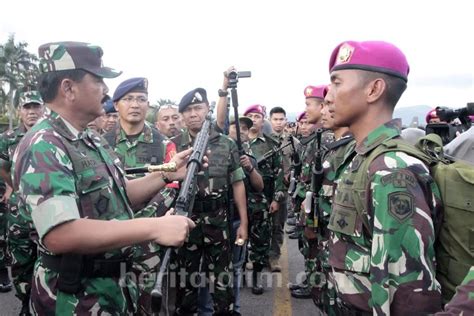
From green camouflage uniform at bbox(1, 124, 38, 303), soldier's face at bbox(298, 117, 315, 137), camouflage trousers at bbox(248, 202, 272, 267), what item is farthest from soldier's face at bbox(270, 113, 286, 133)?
green camouflage uniform at bbox(1, 124, 38, 303)

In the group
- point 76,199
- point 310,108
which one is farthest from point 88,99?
point 310,108

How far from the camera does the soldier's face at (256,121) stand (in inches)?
252

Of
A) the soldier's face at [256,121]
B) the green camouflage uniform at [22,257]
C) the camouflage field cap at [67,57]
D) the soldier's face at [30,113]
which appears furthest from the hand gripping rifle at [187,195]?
the soldier's face at [256,121]

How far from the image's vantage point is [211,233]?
3717 mm

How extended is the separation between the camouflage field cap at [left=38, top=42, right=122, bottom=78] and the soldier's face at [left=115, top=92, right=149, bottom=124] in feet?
5.98

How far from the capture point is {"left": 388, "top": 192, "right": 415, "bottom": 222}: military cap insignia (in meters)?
1.49

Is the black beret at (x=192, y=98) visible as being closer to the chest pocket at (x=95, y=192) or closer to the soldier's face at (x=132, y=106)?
the soldier's face at (x=132, y=106)

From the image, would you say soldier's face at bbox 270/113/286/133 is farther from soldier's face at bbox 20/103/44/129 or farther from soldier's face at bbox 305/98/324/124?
soldier's face at bbox 20/103/44/129

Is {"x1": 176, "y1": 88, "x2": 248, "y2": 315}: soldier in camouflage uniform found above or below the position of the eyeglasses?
below

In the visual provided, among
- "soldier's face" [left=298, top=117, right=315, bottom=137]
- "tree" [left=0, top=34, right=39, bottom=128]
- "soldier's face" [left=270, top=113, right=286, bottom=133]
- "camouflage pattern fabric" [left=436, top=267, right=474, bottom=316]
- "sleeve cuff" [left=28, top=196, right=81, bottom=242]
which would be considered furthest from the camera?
"tree" [left=0, top=34, right=39, bottom=128]

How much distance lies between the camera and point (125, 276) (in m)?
2.12

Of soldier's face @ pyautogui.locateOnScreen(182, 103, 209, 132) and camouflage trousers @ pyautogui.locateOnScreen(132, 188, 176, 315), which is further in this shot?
soldier's face @ pyautogui.locateOnScreen(182, 103, 209, 132)

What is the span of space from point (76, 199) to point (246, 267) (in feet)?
14.3

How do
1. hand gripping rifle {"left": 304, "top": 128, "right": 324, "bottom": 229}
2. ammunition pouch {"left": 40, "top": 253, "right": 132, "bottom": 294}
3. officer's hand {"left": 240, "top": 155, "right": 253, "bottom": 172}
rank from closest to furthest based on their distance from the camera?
ammunition pouch {"left": 40, "top": 253, "right": 132, "bottom": 294}, hand gripping rifle {"left": 304, "top": 128, "right": 324, "bottom": 229}, officer's hand {"left": 240, "top": 155, "right": 253, "bottom": 172}
